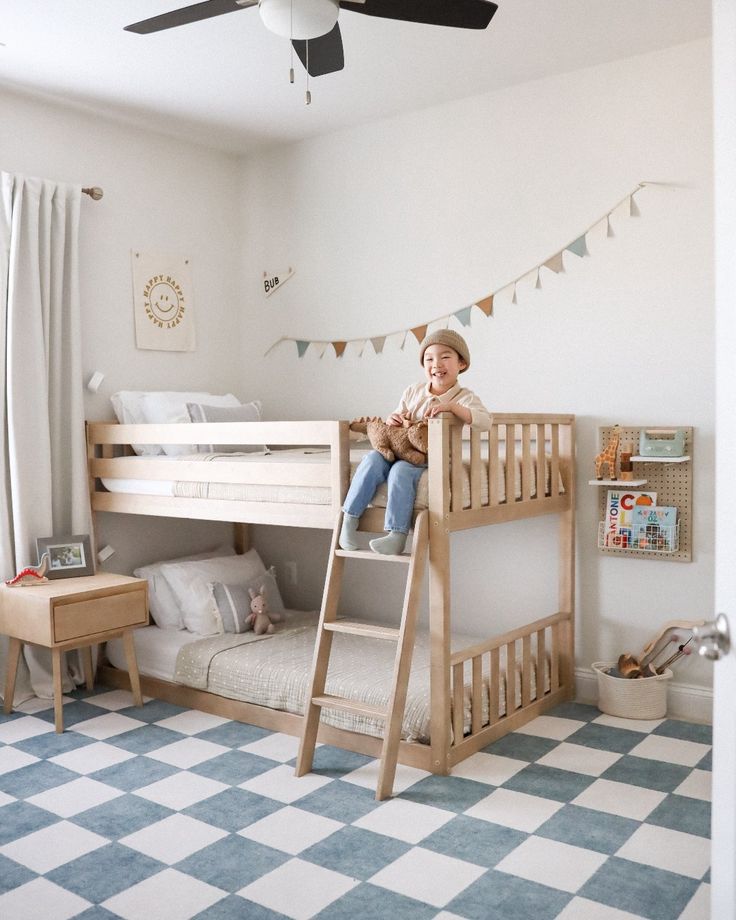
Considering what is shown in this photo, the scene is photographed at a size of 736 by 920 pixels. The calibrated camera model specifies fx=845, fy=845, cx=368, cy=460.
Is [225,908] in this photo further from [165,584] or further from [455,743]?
[165,584]

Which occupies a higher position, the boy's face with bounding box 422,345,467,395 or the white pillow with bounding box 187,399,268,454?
the boy's face with bounding box 422,345,467,395

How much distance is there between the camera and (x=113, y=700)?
3.63 meters

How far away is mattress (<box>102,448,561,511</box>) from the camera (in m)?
2.88

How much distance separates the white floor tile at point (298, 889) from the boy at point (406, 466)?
0.98 meters

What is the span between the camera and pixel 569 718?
3330 millimetres

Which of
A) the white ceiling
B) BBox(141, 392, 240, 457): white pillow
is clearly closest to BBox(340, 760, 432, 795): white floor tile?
BBox(141, 392, 240, 457): white pillow

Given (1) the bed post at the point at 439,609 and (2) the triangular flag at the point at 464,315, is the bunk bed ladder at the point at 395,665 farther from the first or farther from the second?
(2) the triangular flag at the point at 464,315

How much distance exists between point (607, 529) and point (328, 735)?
137cm

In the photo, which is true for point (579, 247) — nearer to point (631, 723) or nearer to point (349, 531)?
point (349, 531)

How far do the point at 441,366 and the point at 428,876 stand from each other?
167 cm

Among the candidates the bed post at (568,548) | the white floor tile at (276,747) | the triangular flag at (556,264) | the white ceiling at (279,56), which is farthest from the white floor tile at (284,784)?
the white ceiling at (279,56)

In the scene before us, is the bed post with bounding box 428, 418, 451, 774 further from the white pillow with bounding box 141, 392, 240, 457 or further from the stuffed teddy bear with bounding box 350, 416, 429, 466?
the white pillow with bounding box 141, 392, 240, 457

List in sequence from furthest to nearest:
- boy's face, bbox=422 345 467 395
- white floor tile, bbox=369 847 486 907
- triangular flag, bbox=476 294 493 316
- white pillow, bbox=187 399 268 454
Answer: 1. white pillow, bbox=187 399 268 454
2. triangular flag, bbox=476 294 493 316
3. boy's face, bbox=422 345 467 395
4. white floor tile, bbox=369 847 486 907

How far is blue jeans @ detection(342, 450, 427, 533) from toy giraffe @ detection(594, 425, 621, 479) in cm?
92
